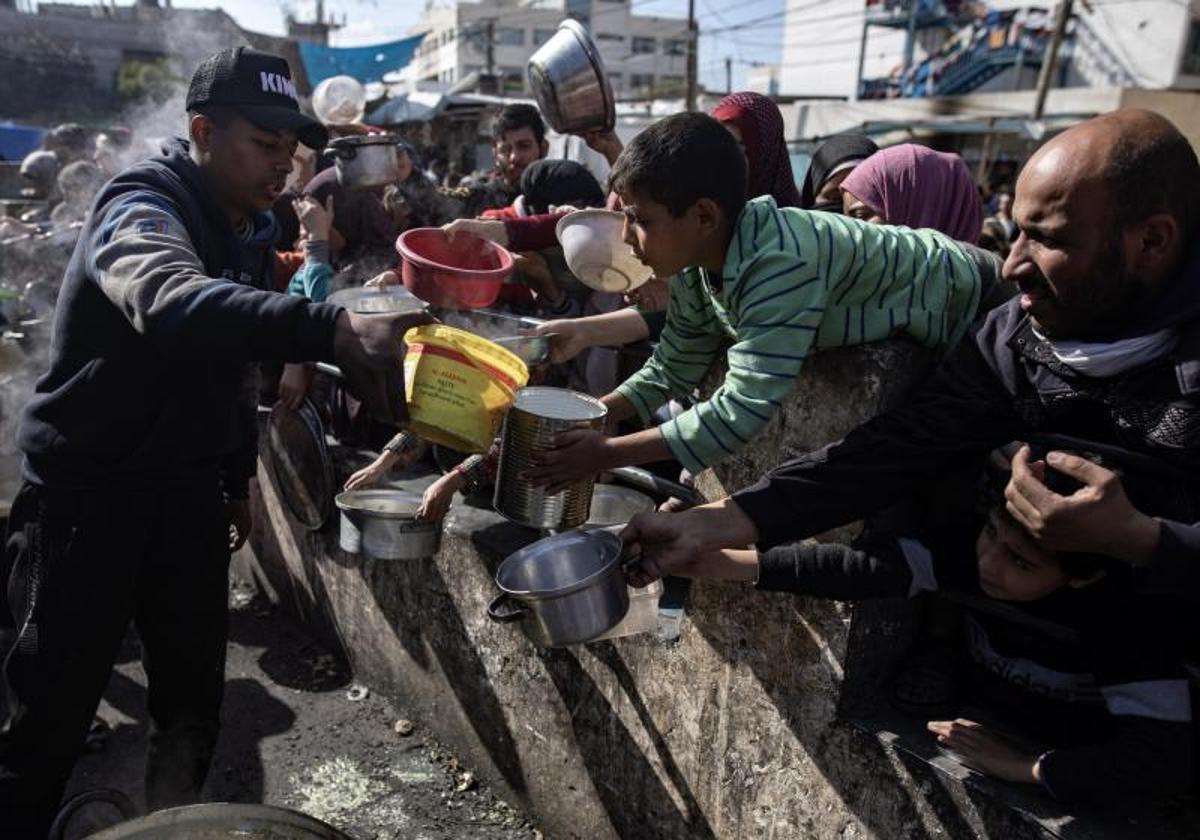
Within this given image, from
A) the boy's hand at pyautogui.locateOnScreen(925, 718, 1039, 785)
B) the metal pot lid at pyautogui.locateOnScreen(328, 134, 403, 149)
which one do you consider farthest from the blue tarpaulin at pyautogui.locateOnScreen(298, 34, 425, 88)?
the boy's hand at pyautogui.locateOnScreen(925, 718, 1039, 785)

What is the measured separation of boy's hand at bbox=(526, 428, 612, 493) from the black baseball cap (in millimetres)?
1211

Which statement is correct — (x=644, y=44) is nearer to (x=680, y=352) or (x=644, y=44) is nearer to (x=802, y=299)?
(x=680, y=352)

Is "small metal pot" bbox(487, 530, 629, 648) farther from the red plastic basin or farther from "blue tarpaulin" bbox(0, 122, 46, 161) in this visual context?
"blue tarpaulin" bbox(0, 122, 46, 161)

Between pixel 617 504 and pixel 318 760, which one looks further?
pixel 318 760

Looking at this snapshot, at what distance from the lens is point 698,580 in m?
2.42

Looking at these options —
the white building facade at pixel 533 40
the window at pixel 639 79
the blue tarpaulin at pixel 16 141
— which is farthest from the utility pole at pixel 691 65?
the window at pixel 639 79

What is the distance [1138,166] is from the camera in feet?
4.65

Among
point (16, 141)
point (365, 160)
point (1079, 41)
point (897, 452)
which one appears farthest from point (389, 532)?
point (1079, 41)

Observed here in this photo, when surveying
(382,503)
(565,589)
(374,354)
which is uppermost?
(374,354)

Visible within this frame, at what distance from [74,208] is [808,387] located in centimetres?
1019

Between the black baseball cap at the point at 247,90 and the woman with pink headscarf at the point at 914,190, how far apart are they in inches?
78.3

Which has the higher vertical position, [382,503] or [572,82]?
[572,82]

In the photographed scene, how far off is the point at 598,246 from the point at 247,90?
136cm

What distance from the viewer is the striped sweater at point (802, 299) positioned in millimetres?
1914
